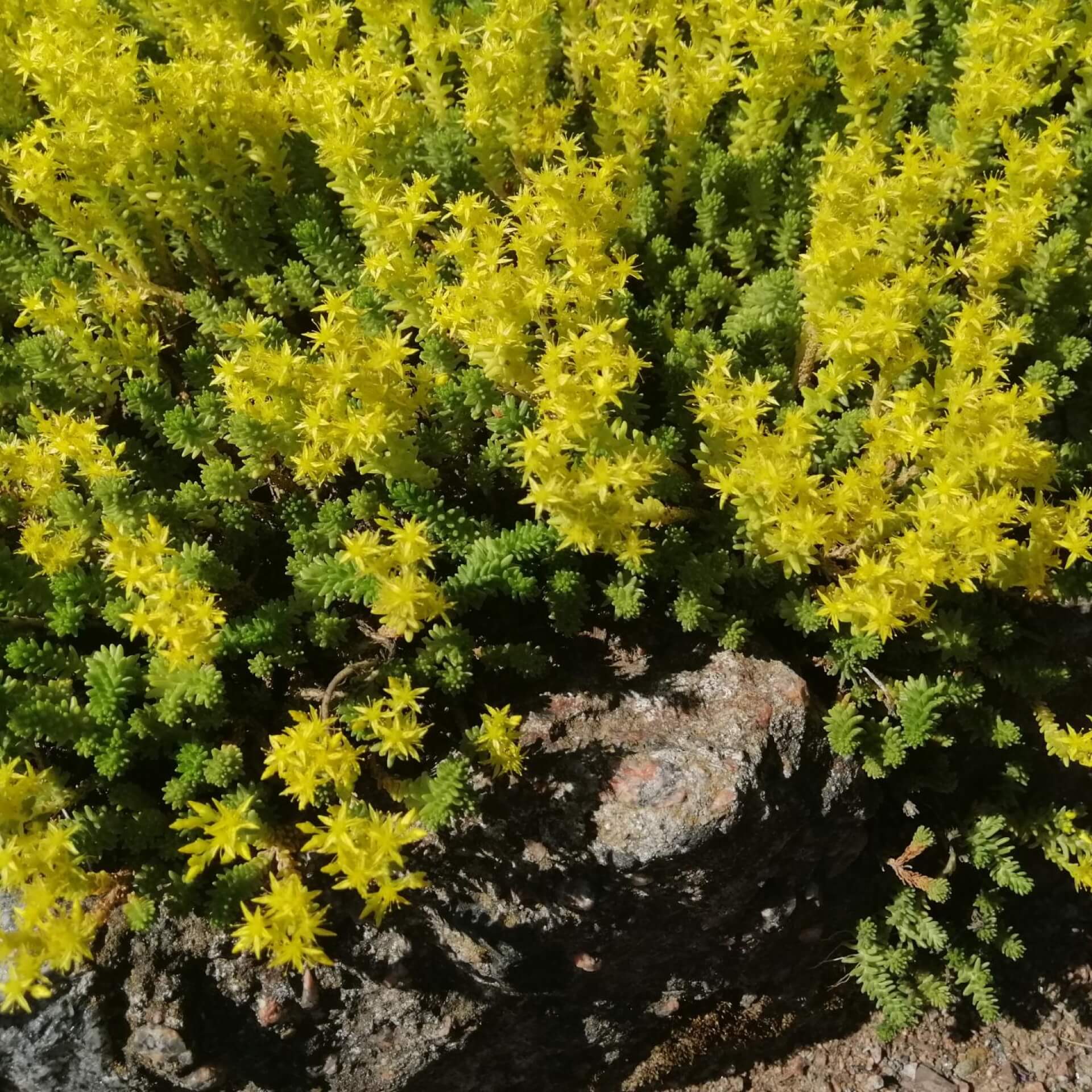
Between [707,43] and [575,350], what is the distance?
69.7 inches

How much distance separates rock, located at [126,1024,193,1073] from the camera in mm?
2783

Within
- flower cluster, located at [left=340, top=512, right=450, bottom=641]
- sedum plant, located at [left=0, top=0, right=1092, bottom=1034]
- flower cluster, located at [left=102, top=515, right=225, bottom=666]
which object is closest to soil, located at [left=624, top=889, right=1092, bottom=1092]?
sedum plant, located at [left=0, top=0, right=1092, bottom=1034]

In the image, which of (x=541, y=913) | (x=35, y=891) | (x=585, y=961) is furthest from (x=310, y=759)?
(x=585, y=961)

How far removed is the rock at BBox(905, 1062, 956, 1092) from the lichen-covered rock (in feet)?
3.47

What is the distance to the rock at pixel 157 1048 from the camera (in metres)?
2.78

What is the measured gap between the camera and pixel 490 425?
3.01 metres

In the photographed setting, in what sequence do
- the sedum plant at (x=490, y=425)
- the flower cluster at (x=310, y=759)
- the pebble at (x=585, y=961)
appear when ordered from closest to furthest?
the flower cluster at (x=310, y=759)
the sedum plant at (x=490, y=425)
the pebble at (x=585, y=961)

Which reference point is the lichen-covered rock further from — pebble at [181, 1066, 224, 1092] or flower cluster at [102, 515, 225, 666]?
flower cluster at [102, 515, 225, 666]

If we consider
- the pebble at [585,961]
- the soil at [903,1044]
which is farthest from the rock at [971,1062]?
the pebble at [585,961]

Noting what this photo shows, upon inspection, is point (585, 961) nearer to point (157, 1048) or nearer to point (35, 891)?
point (157, 1048)

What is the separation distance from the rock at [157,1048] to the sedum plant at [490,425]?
1.47ft

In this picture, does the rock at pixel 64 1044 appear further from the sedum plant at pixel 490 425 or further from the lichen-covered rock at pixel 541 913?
the sedum plant at pixel 490 425

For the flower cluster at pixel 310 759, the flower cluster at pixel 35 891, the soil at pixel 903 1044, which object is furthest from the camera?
the soil at pixel 903 1044

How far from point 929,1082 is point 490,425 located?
306 cm
